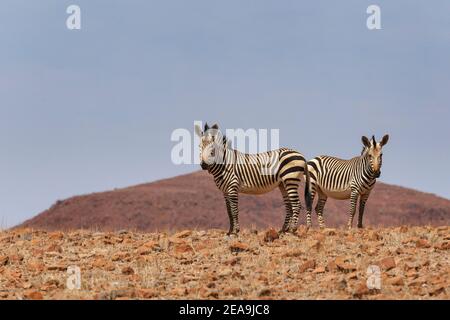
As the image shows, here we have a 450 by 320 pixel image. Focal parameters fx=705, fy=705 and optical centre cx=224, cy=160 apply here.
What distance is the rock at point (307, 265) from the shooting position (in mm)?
12968

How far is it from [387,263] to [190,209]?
39.7 m

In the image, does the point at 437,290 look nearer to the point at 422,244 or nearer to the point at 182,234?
the point at 422,244

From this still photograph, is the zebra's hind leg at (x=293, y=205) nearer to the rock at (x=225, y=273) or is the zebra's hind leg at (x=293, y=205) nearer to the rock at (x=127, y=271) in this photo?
the rock at (x=225, y=273)

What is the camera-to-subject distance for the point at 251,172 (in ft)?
56.2

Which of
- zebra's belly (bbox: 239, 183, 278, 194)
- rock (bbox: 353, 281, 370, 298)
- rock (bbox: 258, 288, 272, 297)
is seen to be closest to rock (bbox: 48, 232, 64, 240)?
zebra's belly (bbox: 239, 183, 278, 194)

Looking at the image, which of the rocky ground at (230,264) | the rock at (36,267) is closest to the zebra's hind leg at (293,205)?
the rocky ground at (230,264)

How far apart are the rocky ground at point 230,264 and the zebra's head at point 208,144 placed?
1.79 m

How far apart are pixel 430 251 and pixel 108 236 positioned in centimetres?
764

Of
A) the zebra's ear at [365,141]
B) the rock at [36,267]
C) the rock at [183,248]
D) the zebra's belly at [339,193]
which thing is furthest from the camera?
the zebra's belly at [339,193]

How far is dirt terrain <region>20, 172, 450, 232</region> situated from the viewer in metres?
50.7

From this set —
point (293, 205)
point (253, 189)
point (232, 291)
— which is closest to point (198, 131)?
point (253, 189)

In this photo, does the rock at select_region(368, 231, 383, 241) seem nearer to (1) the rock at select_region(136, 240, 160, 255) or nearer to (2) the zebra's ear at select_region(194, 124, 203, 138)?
(2) the zebra's ear at select_region(194, 124, 203, 138)

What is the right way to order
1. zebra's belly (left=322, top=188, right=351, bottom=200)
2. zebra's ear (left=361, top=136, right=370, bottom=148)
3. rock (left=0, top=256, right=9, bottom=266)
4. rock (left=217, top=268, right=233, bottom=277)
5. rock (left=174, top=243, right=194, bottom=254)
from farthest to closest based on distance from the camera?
zebra's belly (left=322, top=188, right=351, bottom=200) → zebra's ear (left=361, top=136, right=370, bottom=148) → rock (left=174, top=243, right=194, bottom=254) → rock (left=0, top=256, right=9, bottom=266) → rock (left=217, top=268, right=233, bottom=277)

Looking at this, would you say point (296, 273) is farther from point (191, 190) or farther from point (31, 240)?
point (191, 190)
